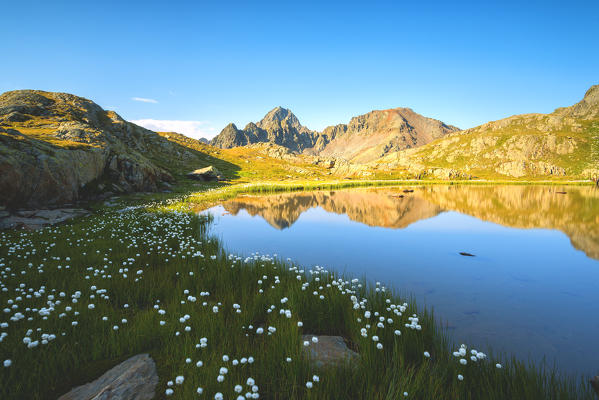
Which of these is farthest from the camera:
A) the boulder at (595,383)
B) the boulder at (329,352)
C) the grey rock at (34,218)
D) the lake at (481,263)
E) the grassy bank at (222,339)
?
the grey rock at (34,218)

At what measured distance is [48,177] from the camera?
18.7 meters

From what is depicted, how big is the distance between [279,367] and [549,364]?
6.34 meters

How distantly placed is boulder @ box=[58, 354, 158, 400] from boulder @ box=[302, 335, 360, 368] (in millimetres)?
2690

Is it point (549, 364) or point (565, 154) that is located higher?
point (565, 154)

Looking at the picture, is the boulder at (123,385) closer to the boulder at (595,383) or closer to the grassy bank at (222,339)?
the grassy bank at (222,339)

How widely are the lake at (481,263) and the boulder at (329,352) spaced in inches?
138

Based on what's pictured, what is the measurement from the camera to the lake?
7051 mm

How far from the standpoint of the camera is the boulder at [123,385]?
143 inches

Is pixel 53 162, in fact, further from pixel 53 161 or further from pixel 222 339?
pixel 222 339

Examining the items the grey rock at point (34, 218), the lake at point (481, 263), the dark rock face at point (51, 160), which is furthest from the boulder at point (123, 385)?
the dark rock face at point (51, 160)

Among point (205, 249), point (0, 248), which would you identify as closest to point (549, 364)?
point (205, 249)

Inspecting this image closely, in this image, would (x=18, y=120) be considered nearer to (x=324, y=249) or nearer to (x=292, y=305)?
(x=324, y=249)

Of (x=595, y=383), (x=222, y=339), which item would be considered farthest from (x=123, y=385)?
(x=595, y=383)

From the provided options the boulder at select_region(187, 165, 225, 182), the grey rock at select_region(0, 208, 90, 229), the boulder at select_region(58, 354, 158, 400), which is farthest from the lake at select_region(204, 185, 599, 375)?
the boulder at select_region(187, 165, 225, 182)
